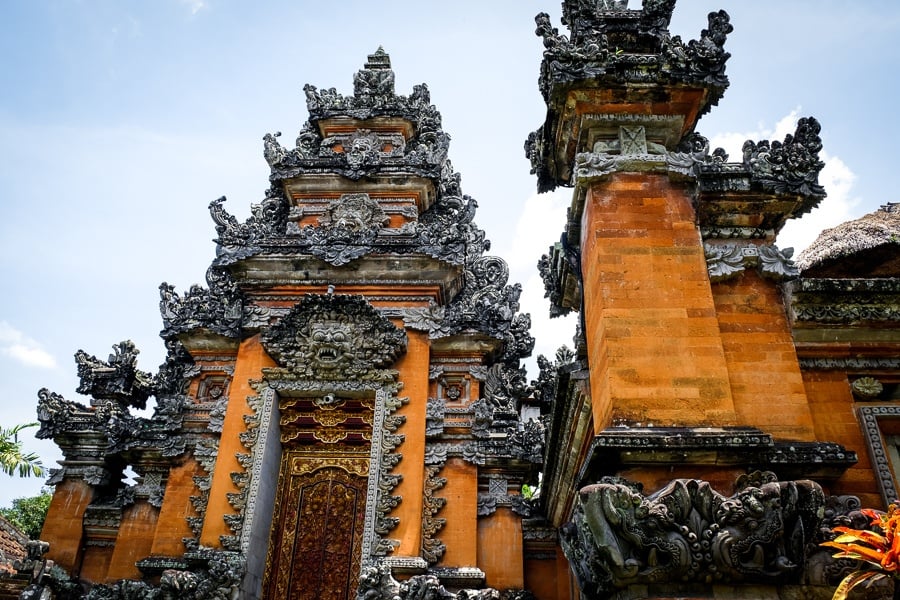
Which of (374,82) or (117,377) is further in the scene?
(374,82)

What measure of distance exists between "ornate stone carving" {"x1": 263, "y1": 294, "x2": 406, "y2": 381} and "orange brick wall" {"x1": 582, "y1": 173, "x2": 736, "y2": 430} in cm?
454

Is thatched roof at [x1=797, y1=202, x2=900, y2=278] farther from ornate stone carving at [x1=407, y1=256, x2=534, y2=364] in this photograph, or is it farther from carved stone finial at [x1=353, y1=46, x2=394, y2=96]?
carved stone finial at [x1=353, y1=46, x2=394, y2=96]

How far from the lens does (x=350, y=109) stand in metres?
14.7

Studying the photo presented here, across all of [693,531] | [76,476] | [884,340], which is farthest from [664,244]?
[76,476]

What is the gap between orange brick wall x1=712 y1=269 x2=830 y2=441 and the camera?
5934mm

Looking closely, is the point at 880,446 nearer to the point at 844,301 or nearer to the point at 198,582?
the point at 844,301

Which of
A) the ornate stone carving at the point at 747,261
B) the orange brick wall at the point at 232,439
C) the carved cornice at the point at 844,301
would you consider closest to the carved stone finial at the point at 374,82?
the orange brick wall at the point at 232,439

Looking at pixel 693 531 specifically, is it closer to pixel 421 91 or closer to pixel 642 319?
pixel 642 319

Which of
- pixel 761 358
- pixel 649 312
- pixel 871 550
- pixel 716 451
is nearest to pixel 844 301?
pixel 761 358

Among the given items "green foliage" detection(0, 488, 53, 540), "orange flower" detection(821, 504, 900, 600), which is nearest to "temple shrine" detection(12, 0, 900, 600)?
"orange flower" detection(821, 504, 900, 600)

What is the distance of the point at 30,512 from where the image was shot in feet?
96.1

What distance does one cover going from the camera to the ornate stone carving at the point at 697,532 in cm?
480

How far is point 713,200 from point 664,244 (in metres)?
0.91

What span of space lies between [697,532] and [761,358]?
2.14 metres
